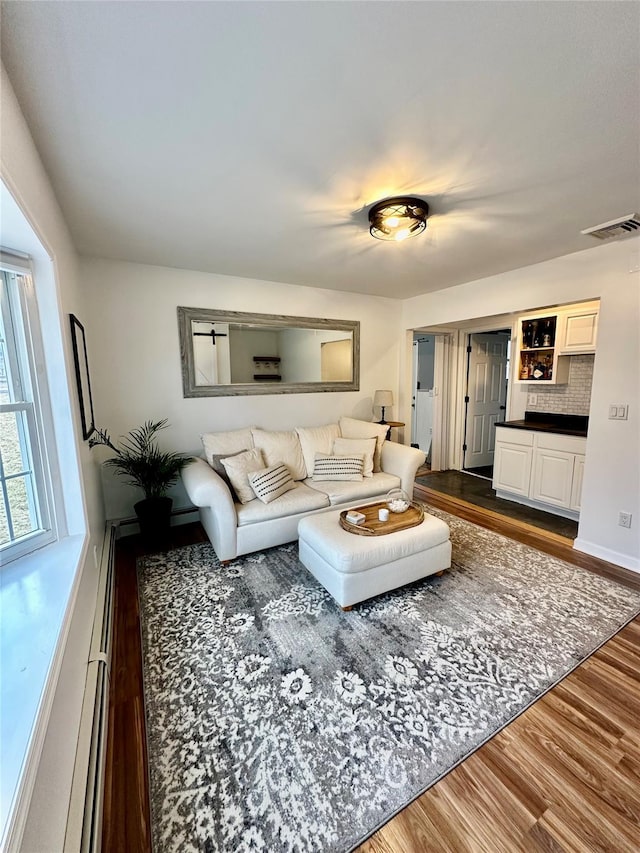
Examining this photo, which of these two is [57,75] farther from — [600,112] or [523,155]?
[600,112]

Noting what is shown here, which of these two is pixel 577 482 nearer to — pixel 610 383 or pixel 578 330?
pixel 610 383

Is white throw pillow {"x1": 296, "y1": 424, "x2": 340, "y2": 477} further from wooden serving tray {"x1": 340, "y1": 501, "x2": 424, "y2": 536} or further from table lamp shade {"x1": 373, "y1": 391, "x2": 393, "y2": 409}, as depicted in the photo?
wooden serving tray {"x1": 340, "y1": 501, "x2": 424, "y2": 536}

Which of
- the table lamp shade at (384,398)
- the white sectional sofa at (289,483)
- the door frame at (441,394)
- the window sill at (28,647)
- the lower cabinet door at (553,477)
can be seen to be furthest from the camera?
the door frame at (441,394)

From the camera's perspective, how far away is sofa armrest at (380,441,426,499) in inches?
136

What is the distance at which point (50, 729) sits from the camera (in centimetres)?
101

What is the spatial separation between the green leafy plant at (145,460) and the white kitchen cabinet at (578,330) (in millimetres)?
4076

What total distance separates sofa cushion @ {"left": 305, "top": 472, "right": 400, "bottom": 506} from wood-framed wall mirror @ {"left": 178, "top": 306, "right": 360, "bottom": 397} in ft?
4.00

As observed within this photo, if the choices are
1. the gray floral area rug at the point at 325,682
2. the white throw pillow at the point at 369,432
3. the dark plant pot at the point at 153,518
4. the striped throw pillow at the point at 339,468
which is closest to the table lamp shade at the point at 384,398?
the white throw pillow at the point at 369,432

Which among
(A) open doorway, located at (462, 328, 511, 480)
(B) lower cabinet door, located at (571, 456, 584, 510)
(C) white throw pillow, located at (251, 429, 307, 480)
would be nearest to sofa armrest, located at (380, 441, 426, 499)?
(C) white throw pillow, located at (251, 429, 307, 480)

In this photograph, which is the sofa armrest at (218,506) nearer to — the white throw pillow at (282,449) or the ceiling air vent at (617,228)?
the white throw pillow at (282,449)

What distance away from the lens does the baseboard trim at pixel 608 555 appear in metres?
2.59

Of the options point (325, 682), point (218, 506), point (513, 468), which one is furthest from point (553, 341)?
point (325, 682)

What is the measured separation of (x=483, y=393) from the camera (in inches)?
203

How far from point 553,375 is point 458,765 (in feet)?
12.6
